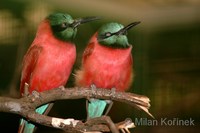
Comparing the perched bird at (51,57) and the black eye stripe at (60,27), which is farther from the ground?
the black eye stripe at (60,27)

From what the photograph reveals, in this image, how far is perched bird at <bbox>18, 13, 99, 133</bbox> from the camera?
966 mm

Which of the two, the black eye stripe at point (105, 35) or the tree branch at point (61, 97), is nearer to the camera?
the tree branch at point (61, 97)

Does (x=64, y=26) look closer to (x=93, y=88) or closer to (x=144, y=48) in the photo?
(x=93, y=88)

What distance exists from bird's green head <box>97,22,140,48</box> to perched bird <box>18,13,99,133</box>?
0.07m

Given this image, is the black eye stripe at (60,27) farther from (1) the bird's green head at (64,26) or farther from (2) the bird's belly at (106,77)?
(2) the bird's belly at (106,77)

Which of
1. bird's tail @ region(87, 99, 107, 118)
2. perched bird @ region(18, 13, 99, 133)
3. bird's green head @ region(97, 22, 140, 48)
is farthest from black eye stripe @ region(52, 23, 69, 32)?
bird's tail @ region(87, 99, 107, 118)

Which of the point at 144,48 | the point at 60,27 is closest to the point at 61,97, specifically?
the point at 60,27

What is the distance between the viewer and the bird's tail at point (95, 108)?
3.25 ft

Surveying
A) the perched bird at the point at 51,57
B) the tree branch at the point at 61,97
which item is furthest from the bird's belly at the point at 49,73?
the tree branch at the point at 61,97

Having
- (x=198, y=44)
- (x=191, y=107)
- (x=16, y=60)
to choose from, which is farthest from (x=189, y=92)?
(x=16, y=60)

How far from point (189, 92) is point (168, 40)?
0.18 metres

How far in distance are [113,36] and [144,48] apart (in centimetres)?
22

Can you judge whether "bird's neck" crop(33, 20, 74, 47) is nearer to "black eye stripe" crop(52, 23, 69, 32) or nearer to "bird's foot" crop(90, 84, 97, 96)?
"black eye stripe" crop(52, 23, 69, 32)

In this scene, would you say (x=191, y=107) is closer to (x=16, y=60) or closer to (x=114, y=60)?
(x=114, y=60)
